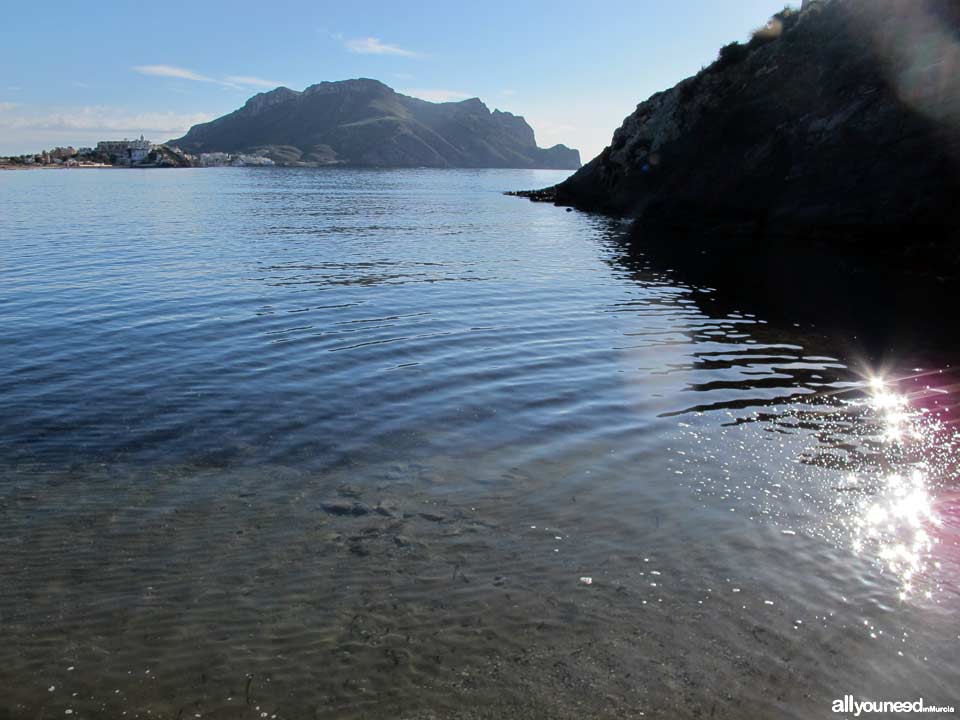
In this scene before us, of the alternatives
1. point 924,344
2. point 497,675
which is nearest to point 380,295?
point 924,344

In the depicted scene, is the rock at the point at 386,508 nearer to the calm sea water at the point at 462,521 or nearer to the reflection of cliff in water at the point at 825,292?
the calm sea water at the point at 462,521

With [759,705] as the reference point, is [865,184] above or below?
above

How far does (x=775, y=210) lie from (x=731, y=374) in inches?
1442

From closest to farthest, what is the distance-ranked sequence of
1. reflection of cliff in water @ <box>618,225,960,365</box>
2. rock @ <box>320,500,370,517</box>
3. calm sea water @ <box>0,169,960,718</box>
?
calm sea water @ <box>0,169,960,718</box> → rock @ <box>320,500,370,517</box> → reflection of cliff in water @ <box>618,225,960,365</box>

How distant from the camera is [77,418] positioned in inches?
554

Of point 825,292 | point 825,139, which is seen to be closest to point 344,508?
point 825,292

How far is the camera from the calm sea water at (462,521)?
277 inches

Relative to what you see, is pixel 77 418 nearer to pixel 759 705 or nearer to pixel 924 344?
pixel 759 705

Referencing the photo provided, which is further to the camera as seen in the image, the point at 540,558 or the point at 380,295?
the point at 380,295

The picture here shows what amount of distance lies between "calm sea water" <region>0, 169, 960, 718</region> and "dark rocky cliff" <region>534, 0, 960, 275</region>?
24531mm

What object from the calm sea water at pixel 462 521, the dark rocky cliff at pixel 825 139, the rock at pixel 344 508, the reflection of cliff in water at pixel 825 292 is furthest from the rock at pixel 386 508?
the dark rocky cliff at pixel 825 139

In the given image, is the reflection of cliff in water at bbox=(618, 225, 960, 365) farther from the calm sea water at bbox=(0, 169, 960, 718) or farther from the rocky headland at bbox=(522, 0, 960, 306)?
the calm sea water at bbox=(0, 169, 960, 718)

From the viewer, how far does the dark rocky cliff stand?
40406 mm

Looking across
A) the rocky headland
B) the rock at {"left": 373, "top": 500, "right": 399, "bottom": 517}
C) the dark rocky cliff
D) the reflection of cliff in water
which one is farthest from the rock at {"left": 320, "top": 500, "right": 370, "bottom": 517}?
the dark rocky cliff
